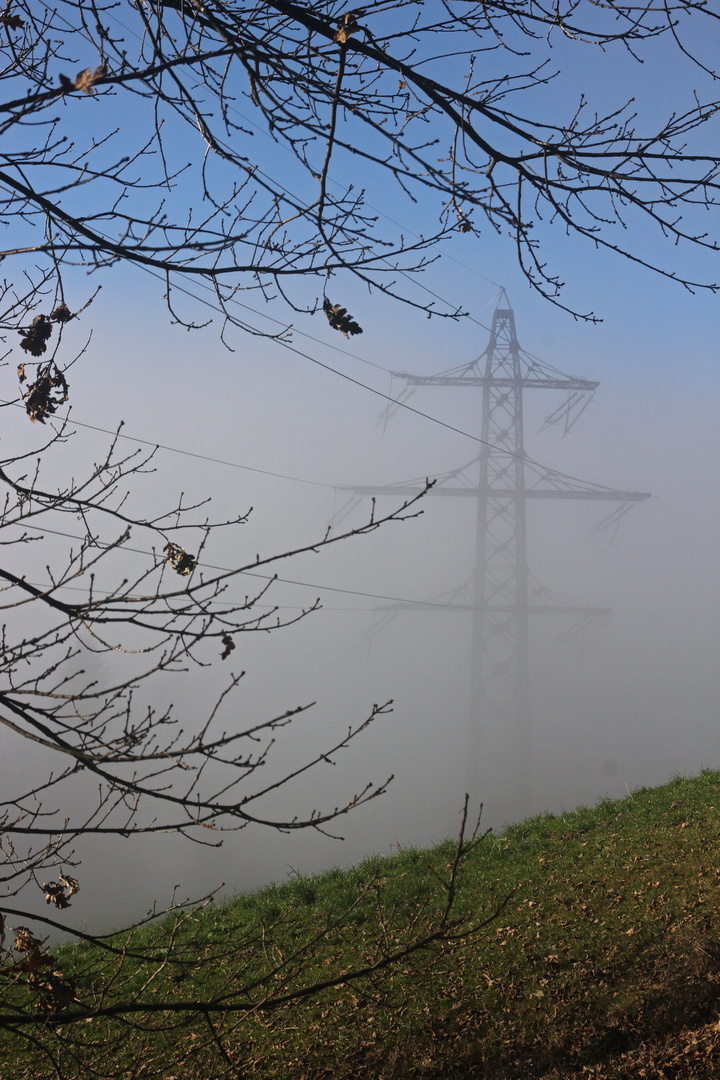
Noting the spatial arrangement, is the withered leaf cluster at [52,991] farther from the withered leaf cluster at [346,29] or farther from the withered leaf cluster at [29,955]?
the withered leaf cluster at [346,29]

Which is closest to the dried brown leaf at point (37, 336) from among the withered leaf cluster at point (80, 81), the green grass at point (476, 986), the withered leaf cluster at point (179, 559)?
the withered leaf cluster at point (179, 559)

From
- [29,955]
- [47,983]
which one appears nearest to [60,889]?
[47,983]

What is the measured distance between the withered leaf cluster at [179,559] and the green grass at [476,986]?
1.22m

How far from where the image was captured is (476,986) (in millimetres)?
4543

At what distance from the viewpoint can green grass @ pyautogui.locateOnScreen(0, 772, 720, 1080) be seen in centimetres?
360

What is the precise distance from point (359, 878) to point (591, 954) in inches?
115

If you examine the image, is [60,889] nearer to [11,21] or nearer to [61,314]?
[61,314]

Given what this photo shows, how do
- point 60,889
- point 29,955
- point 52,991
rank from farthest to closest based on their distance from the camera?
1. point 60,889
2. point 52,991
3. point 29,955

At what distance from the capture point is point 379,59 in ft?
8.64

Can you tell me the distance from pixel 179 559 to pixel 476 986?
3.62 meters

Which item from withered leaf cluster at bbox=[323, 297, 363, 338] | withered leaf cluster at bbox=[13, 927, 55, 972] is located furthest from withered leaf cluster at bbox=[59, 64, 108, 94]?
withered leaf cluster at bbox=[13, 927, 55, 972]

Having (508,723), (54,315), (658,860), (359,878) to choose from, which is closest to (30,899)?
(508,723)

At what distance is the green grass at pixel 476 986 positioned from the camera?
11.8 feet

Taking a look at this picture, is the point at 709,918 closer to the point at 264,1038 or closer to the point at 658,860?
the point at 658,860
